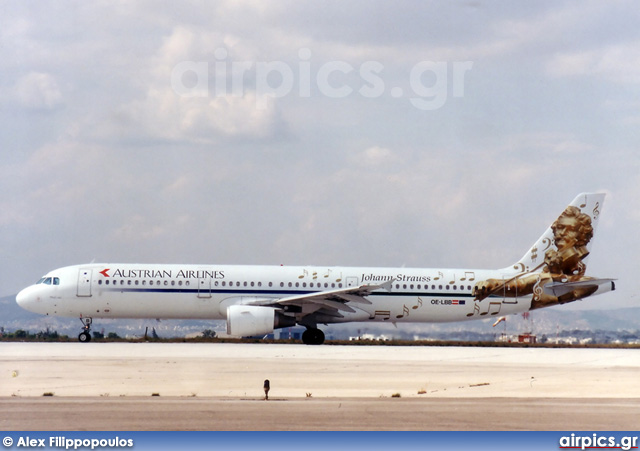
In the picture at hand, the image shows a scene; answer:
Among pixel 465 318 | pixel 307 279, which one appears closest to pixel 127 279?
pixel 307 279

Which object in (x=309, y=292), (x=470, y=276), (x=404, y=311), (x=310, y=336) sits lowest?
(x=310, y=336)

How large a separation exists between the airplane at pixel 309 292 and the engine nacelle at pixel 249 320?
0.12 ft

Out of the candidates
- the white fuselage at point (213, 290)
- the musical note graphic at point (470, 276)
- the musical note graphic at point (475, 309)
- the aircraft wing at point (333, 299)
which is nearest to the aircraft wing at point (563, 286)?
the musical note graphic at point (475, 309)

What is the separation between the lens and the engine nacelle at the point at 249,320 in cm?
3147

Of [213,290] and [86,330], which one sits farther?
[86,330]

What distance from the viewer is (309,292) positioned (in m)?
33.5

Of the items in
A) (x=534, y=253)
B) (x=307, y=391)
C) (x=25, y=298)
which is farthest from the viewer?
(x=534, y=253)

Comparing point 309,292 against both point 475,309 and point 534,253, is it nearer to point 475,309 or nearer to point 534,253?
point 475,309

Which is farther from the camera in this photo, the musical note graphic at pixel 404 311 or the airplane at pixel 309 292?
the musical note graphic at pixel 404 311

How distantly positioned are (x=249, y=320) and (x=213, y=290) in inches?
88.3

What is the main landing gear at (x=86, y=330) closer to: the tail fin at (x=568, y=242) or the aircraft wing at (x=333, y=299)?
the aircraft wing at (x=333, y=299)

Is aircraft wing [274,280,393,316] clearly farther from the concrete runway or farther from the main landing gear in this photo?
the main landing gear

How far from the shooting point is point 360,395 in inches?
636

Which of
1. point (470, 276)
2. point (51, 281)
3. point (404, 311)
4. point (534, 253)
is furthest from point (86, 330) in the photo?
point (534, 253)
